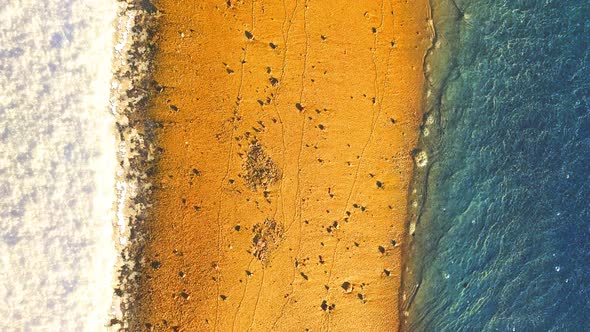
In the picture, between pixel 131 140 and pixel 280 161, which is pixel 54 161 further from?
pixel 280 161

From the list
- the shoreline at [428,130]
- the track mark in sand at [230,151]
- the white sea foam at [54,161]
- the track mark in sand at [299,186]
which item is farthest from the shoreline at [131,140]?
the shoreline at [428,130]

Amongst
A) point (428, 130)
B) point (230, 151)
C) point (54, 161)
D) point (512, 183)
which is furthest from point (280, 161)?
point (512, 183)

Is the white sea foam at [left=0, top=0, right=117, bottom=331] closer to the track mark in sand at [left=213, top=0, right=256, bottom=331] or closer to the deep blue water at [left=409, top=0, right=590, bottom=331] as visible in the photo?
the track mark in sand at [left=213, top=0, right=256, bottom=331]

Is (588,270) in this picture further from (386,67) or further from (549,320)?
(386,67)

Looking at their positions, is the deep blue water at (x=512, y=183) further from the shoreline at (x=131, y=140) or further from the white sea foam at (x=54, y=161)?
the white sea foam at (x=54, y=161)

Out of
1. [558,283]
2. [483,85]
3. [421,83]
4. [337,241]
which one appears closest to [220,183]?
[337,241]

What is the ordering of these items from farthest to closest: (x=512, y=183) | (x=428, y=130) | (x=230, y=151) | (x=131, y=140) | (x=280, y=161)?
(x=512, y=183) < (x=428, y=130) < (x=280, y=161) < (x=230, y=151) < (x=131, y=140)
